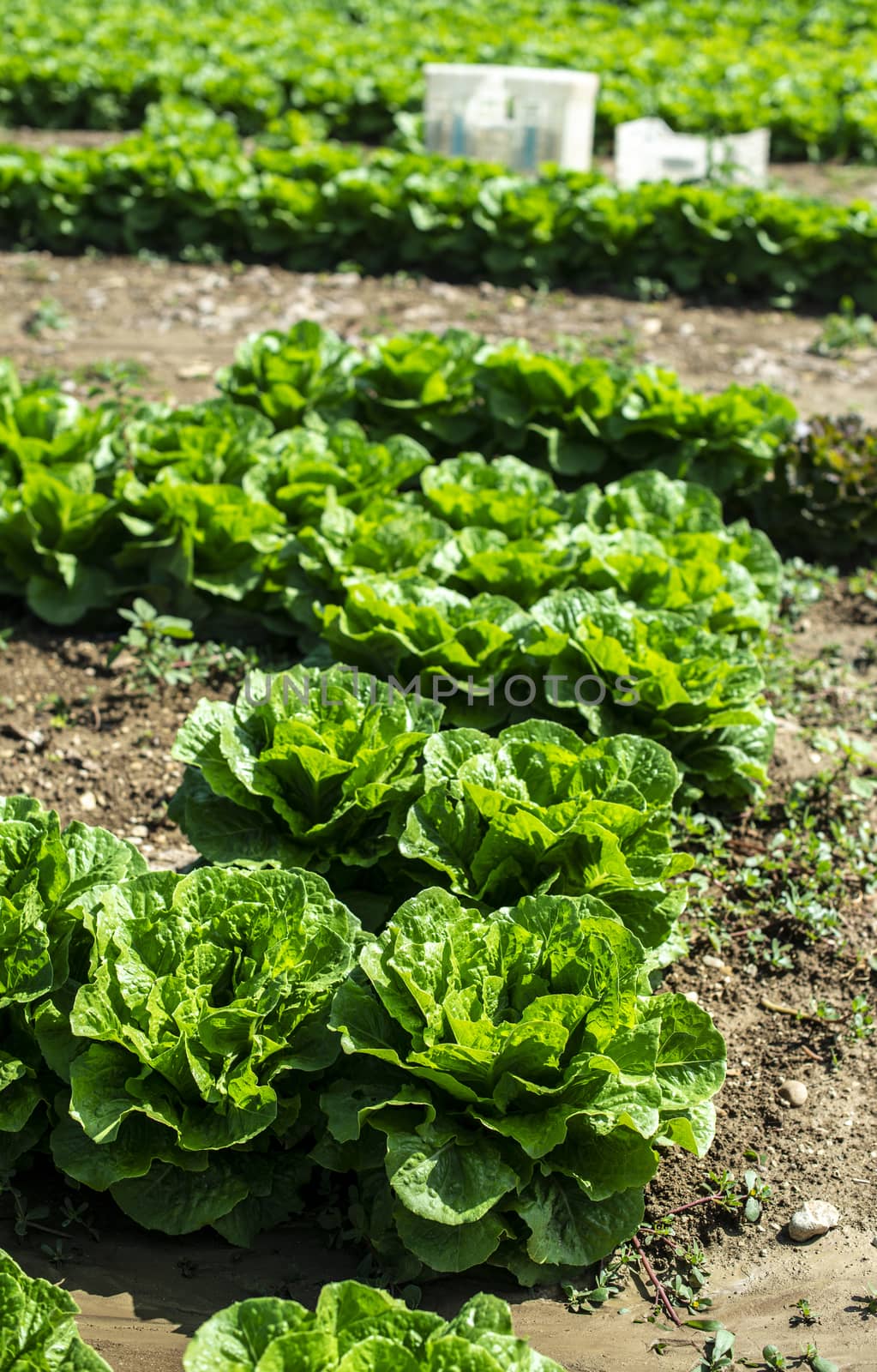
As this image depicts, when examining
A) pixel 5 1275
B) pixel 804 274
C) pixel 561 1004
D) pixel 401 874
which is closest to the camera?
pixel 5 1275

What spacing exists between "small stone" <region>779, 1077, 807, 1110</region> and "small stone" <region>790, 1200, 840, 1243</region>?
328 millimetres

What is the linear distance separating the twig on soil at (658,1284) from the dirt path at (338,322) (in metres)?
5.09

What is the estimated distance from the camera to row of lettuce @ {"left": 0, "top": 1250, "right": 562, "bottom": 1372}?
2.28 m

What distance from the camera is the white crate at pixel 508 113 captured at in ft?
34.2

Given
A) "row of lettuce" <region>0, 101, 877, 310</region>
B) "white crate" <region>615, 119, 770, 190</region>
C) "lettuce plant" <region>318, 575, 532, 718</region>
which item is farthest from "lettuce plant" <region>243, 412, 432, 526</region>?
"white crate" <region>615, 119, 770, 190</region>

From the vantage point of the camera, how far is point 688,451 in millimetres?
5914

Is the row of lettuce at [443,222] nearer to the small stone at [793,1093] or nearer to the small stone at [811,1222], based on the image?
the small stone at [793,1093]

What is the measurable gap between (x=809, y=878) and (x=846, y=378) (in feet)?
15.4

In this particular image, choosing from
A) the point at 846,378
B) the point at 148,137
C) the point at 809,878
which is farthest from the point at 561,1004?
the point at 148,137

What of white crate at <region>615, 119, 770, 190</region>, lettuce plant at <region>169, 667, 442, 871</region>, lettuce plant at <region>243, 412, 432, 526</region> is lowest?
lettuce plant at <region>169, 667, 442, 871</region>

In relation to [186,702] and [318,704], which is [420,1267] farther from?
[186,702]

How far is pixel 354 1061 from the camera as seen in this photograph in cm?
303

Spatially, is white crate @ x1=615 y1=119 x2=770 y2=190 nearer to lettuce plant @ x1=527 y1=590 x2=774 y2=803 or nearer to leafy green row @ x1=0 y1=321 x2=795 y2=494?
leafy green row @ x1=0 y1=321 x2=795 y2=494

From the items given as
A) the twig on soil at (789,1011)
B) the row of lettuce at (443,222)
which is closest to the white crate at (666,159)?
the row of lettuce at (443,222)
